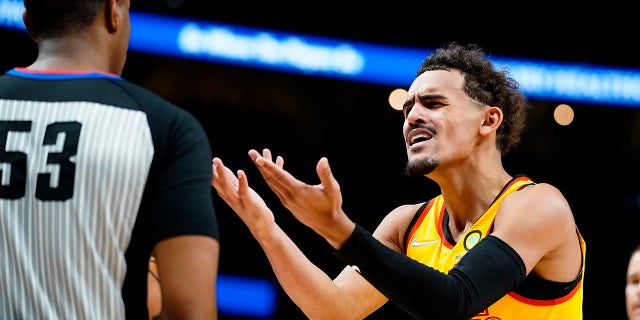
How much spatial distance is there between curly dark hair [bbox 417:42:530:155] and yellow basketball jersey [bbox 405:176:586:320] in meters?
0.41

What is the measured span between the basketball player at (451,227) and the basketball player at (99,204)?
22.0 inches

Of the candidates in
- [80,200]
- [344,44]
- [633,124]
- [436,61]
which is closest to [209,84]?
[344,44]

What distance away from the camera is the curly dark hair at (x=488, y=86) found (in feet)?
12.6

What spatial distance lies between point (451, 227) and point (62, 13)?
2.13m

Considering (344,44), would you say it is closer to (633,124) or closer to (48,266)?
(633,124)

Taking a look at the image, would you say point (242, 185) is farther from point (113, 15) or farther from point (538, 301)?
point (538, 301)

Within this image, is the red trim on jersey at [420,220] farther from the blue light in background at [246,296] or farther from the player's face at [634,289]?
the blue light in background at [246,296]

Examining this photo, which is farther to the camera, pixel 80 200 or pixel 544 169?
pixel 544 169

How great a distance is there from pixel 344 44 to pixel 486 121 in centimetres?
536

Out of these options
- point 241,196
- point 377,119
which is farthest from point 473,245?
point 377,119

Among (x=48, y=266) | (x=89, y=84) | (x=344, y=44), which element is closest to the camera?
(x=48, y=266)

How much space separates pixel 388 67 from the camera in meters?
9.16

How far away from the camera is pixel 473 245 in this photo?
11.2 feet

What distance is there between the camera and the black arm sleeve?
265cm
